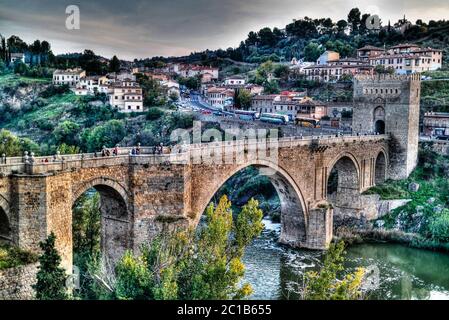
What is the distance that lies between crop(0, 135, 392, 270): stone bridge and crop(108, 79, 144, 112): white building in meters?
25.3

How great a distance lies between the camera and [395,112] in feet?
84.4

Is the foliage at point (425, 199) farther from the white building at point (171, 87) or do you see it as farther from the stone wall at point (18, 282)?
the white building at point (171, 87)

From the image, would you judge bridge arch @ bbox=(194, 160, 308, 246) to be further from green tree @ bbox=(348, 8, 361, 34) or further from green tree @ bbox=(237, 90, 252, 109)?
green tree @ bbox=(348, 8, 361, 34)

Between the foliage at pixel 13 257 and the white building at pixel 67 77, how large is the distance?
42.5m

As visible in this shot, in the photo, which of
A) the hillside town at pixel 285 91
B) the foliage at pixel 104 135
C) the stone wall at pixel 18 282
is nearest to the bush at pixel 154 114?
the foliage at pixel 104 135

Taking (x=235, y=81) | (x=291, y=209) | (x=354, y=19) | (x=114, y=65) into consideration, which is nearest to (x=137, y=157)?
(x=291, y=209)

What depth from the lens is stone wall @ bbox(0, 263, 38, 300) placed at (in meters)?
11.0

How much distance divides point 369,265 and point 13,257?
1280 cm

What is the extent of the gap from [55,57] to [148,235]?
47157 mm

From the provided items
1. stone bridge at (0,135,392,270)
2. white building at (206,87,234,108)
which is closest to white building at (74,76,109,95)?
white building at (206,87,234,108)

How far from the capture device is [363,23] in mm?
63094

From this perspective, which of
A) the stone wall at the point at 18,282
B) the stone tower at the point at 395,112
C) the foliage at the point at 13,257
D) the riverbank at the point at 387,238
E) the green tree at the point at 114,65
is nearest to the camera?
the stone wall at the point at 18,282

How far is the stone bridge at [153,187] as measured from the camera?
11.7 m
